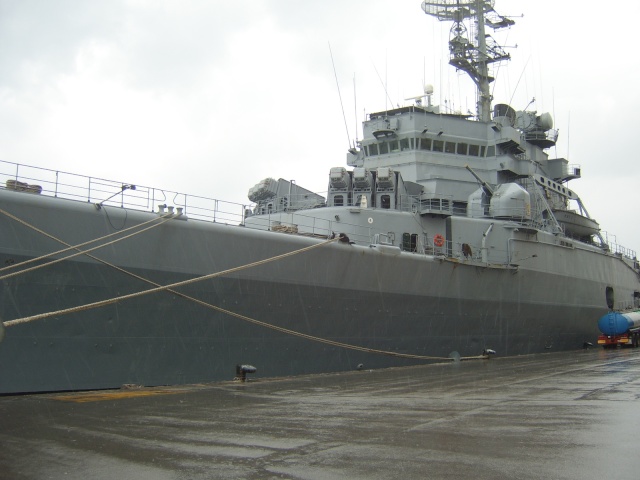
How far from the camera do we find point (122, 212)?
10.8 m

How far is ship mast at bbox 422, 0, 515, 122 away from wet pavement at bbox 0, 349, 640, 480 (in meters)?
16.9

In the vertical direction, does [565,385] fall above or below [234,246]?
below

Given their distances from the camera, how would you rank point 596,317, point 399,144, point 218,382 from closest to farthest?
point 218,382
point 399,144
point 596,317

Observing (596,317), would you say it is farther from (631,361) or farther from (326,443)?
(326,443)

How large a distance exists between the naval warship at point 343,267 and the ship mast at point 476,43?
7cm

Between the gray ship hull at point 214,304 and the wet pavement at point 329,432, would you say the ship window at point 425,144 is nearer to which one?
the gray ship hull at point 214,304

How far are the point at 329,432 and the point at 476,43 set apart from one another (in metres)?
22.7

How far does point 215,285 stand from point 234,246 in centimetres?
96

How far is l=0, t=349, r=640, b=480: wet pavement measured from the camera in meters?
4.43

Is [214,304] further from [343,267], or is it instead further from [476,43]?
[476,43]

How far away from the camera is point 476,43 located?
25141 millimetres

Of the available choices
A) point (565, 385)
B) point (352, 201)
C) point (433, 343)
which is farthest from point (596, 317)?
point (565, 385)

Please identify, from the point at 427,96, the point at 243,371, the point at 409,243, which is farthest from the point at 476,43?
the point at 243,371

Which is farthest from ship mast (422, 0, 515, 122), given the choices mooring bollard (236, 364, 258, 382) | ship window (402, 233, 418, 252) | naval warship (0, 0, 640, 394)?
mooring bollard (236, 364, 258, 382)
